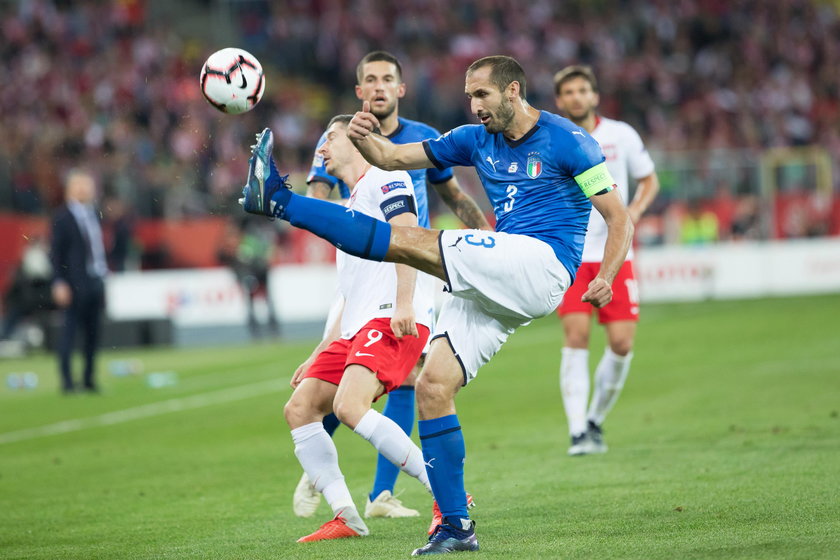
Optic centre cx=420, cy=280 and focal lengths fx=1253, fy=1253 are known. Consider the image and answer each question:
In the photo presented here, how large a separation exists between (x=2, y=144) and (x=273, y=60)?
27.0 ft

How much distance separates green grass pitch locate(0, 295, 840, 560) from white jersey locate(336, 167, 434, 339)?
1.13 m

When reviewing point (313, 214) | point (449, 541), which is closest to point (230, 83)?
point (313, 214)

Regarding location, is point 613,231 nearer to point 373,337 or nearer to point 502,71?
point 502,71

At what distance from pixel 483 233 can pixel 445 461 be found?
1.08 meters

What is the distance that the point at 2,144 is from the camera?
25906 millimetres

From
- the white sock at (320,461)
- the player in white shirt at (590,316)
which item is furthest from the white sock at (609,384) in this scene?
the white sock at (320,461)

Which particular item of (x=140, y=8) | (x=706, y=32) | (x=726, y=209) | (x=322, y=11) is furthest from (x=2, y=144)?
(x=706, y=32)

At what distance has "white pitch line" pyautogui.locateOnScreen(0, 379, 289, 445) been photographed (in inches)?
473

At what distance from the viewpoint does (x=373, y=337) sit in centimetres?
647

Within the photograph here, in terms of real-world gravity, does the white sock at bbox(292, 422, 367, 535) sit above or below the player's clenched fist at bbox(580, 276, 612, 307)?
below

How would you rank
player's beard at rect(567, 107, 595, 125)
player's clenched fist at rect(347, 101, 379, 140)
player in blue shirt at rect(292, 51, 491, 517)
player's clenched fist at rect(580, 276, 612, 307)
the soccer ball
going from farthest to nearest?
player's beard at rect(567, 107, 595, 125), player in blue shirt at rect(292, 51, 491, 517), the soccer ball, player's clenched fist at rect(347, 101, 379, 140), player's clenched fist at rect(580, 276, 612, 307)

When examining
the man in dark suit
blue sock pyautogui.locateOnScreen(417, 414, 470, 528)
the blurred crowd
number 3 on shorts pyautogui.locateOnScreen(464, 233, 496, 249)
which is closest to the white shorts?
number 3 on shorts pyautogui.locateOnScreen(464, 233, 496, 249)

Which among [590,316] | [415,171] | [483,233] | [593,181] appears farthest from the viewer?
[590,316]

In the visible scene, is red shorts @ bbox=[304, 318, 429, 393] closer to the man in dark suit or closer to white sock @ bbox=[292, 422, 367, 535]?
white sock @ bbox=[292, 422, 367, 535]
